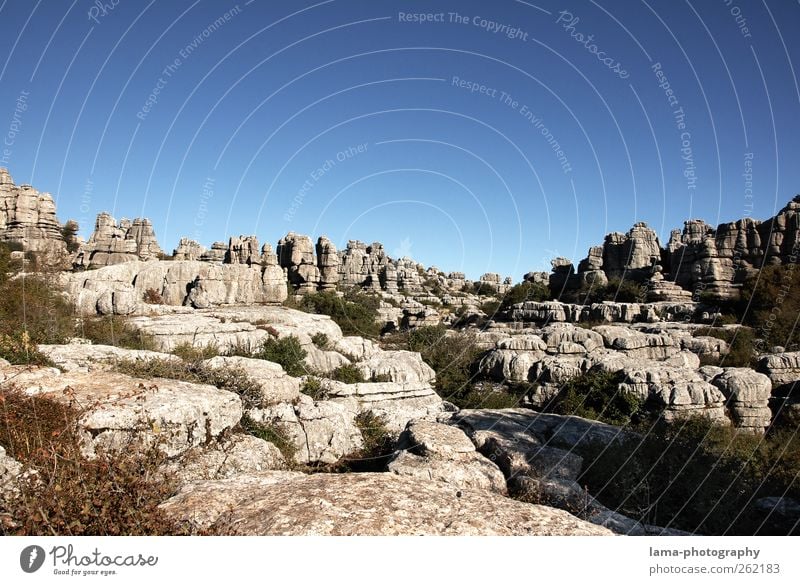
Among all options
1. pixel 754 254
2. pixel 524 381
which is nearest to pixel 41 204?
pixel 524 381

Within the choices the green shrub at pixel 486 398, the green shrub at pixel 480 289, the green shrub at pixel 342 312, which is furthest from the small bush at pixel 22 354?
the green shrub at pixel 480 289

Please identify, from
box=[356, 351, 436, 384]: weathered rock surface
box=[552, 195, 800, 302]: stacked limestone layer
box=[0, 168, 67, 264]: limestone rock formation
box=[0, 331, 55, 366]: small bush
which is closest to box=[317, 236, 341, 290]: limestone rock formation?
box=[0, 168, 67, 264]: limestone rock formation

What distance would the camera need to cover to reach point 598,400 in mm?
13945

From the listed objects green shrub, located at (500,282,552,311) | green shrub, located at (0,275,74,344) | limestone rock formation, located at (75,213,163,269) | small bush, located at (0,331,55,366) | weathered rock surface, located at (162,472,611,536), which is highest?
limestone rock formation, located at (75,213,163,269)

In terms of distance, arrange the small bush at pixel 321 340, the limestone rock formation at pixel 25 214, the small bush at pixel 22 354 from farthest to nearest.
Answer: the limestone rock formation at pixel 25 214, the small bush at pixel 321 340, the small bush at pixel 22 354

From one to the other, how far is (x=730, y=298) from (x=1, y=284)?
43.2 meters

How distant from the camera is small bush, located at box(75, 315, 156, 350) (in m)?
12.2

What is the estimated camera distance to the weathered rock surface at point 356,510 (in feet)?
10.1

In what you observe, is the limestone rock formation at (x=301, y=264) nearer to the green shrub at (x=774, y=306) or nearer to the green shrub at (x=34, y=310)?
the green shrub at (x=34, y=310)

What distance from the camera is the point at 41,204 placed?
33.8 meters

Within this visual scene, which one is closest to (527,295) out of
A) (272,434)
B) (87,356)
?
(272,434)

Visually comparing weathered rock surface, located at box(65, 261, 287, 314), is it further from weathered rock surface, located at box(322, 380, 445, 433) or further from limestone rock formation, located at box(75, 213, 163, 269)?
weathered rock surface, located at box(322, 380, 445, 433)

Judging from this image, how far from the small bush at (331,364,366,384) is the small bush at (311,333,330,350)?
3.74 metres

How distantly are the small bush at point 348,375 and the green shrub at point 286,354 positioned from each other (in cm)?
95
